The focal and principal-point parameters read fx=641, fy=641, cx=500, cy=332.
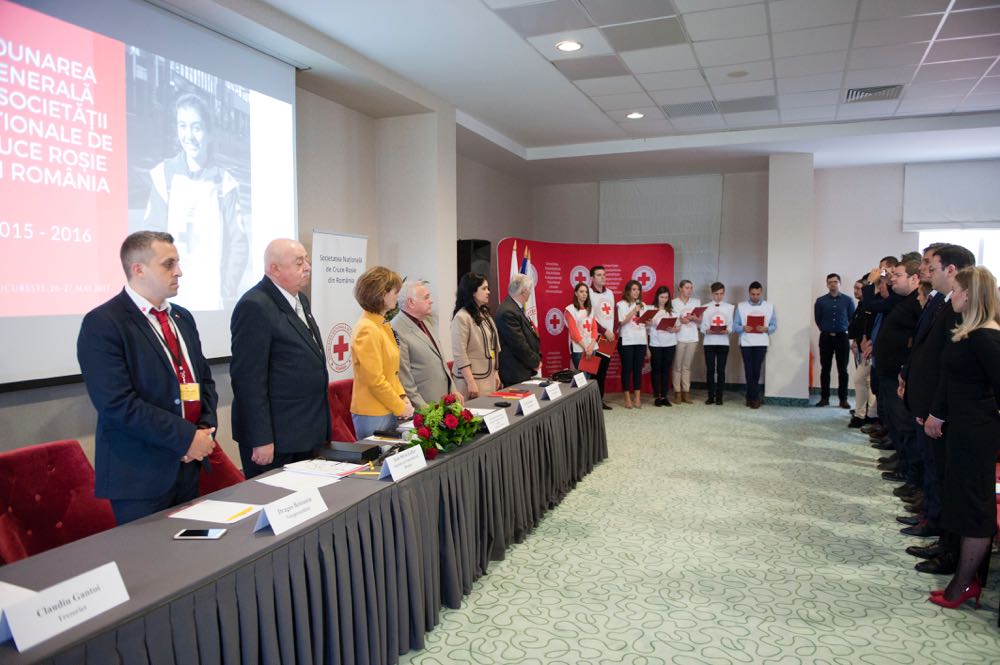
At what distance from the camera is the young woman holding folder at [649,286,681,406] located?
7852mm

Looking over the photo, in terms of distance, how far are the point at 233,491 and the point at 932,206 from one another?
9054mm

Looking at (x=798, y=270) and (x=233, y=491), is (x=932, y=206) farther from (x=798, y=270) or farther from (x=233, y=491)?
(x=233, y=491)

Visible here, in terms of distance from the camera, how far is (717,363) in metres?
8.05

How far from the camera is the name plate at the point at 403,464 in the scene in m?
2.24

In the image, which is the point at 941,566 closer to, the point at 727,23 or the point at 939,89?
the point at 727,23

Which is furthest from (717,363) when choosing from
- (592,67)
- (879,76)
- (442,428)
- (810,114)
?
(442,428)

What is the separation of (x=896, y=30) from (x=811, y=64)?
2.42ft

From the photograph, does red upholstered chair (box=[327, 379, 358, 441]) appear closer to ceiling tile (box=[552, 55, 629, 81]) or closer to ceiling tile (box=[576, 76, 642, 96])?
ceiling tile (box=[552, 55, 629, 81])

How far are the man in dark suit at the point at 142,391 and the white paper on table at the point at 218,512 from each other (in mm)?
207

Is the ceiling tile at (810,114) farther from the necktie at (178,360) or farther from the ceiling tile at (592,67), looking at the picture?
the necktie at (178,360)

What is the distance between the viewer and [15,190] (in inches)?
110

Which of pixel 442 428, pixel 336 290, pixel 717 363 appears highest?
pixel 336 290

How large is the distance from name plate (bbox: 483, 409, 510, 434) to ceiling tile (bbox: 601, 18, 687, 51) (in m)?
2.83

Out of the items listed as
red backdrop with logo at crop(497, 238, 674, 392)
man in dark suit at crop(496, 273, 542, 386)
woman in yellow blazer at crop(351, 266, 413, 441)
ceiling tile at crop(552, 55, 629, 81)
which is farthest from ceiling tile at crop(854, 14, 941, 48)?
red backdrop with logo at crop(497, 238, 674, 392)
